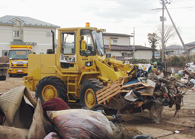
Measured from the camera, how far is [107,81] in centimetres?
775

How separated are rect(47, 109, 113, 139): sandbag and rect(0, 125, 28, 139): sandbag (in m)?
0.49

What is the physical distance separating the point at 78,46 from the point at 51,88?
69.8 inches

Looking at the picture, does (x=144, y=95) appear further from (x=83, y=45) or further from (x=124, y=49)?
(x=124, y=49)

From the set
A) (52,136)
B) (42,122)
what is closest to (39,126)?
(42,122)

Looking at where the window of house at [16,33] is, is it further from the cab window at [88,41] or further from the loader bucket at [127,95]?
the loader bucket at [127,95]

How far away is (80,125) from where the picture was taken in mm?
3551

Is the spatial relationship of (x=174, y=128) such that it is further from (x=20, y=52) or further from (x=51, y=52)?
(x=20, y=52)

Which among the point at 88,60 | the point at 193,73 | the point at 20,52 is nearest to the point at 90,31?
the point at 88,60

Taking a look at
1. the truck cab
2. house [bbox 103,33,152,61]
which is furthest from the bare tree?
the truck cab

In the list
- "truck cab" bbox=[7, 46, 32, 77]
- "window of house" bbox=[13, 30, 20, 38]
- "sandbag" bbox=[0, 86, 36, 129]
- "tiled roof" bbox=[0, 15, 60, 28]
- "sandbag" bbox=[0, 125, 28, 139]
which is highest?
"tiled roof" bbox=[0, 15, 60, 28]

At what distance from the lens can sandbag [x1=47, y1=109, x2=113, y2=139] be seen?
3.48 metres

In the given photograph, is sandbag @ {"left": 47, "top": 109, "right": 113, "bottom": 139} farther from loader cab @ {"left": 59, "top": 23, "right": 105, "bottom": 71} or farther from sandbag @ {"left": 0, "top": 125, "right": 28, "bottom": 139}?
loader cab @ {"left": 59, "top": 23, "right": 105, "bottom": 71}

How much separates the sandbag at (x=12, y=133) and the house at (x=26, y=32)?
34.3 m

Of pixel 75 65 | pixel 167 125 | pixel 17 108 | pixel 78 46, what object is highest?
pixel 78 46
